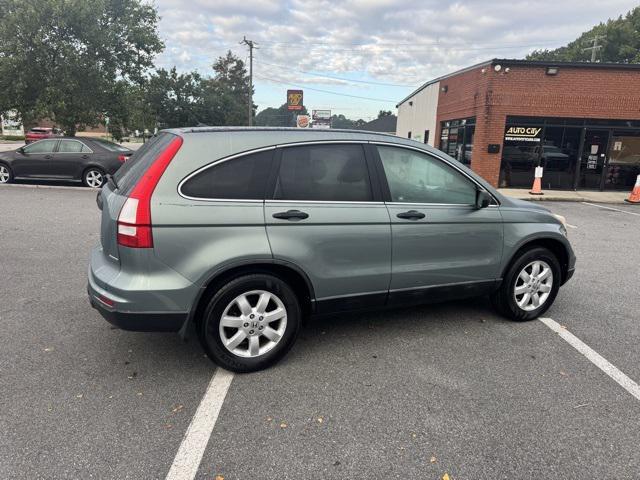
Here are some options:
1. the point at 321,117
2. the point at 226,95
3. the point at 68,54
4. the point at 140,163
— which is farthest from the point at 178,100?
the point at 140,163

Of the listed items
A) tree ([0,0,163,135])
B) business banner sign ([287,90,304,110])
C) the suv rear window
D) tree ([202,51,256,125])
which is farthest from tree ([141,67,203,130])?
the suv rear window

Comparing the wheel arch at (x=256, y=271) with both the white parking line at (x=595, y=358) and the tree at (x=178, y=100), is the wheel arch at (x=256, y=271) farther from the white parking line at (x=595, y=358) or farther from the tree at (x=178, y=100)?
the tree at (x=178, y=100)

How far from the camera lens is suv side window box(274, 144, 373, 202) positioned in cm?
331

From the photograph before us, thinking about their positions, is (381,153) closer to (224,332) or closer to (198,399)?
(224,332)

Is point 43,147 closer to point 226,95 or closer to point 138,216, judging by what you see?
point 138,216

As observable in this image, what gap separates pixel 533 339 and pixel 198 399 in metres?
2.82

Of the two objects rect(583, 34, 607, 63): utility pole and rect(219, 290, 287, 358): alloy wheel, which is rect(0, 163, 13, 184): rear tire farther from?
rect(583, 34, 607, 63): utility pole

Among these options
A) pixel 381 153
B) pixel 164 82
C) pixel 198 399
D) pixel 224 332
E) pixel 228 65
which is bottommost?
pixel 198 399

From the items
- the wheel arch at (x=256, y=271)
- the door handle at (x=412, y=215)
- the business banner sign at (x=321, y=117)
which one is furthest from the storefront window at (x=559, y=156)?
the business banner sign at (x=321, y=117)

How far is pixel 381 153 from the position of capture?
3670mm

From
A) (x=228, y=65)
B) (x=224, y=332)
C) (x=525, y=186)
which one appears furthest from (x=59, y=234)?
(x=228, y=65)

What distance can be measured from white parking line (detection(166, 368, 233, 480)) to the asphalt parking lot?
0.11ft

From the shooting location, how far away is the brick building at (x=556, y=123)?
15.9 m

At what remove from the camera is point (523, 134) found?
54.0ft
